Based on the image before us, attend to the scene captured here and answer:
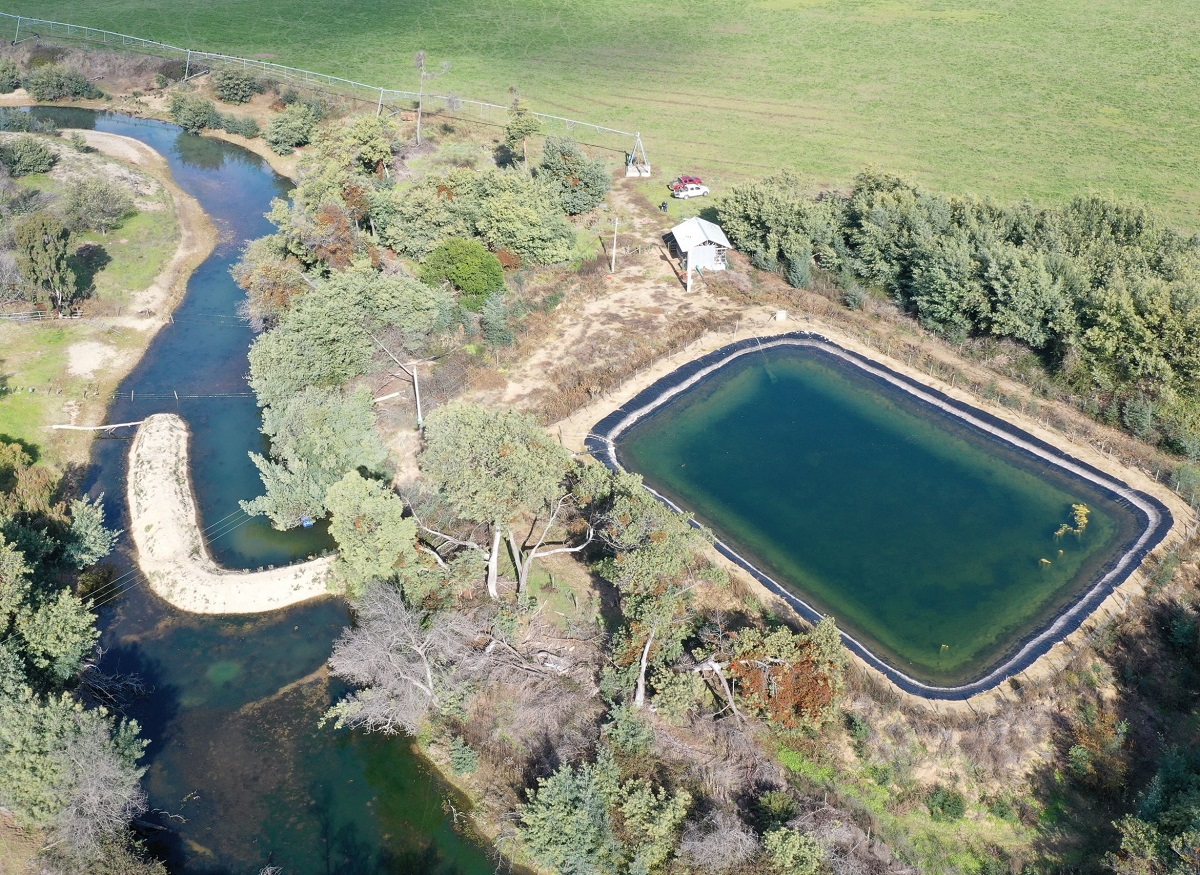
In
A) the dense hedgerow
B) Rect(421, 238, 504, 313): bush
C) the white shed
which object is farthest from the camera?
the white shed

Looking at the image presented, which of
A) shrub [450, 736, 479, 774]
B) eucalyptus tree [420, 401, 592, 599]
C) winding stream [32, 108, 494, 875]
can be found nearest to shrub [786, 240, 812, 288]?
eucalyptus tree [420, 401, 592, 599]

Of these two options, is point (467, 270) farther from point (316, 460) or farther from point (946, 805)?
point (946, 805)

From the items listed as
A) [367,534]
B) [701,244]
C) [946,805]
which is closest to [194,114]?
[701,244]

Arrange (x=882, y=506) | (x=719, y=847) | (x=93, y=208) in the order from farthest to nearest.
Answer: (x=93, y=208), (x=882, y=506), (x=719, y=847)

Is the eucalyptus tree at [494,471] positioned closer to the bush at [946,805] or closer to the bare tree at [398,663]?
the bare tree at [398,663]

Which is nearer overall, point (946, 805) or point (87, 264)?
point (946, 805)

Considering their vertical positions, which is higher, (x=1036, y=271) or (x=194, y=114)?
(x=1036, y=271)

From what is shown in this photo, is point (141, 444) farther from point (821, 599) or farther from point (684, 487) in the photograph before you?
point (821, 599)

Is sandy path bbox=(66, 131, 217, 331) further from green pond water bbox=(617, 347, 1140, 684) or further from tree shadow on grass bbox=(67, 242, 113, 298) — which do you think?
green pond water bbox=(617, 347, 1140, 684)
